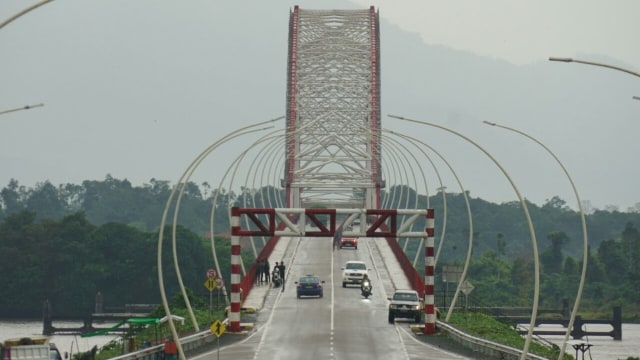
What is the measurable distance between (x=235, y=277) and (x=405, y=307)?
10416 mm

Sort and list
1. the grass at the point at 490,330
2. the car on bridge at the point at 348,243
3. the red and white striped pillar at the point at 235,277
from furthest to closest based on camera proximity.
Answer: the car on bridge at the point at 348,243 < the red and white striped pillar at the point at 235,277 < the grass at the point at 490,330

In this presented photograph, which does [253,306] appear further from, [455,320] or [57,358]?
[57,358]

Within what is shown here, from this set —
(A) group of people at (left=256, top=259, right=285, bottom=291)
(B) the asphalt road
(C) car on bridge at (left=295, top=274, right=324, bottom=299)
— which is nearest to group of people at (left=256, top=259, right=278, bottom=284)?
(A) group of people at (left=256, top=259, right=285, bottom=291)

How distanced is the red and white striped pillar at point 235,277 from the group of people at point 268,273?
23.1 m

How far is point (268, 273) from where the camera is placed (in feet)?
342

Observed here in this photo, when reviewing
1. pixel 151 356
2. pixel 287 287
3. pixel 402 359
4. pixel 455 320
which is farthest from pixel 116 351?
pixel 287 287

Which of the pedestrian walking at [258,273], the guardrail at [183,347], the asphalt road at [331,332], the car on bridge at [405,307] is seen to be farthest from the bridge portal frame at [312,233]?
the pedestrian walking at [258,273]

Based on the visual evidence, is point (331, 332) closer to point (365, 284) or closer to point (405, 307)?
point (405, 307)

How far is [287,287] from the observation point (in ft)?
338

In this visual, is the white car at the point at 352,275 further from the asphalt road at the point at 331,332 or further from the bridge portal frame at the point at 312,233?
the bridge portal frame at the point at 312,233

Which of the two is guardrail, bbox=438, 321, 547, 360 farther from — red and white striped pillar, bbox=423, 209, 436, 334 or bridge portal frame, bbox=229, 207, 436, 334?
bridge portal frame, bbox=229, 207, 436, 334

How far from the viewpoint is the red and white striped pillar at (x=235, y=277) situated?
75.4 metres

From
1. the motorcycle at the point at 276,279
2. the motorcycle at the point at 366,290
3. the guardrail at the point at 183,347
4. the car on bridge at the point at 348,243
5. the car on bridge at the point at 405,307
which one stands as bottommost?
the guardrail at the point at 183,347

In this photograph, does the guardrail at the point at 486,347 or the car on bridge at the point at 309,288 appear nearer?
the guardrail at the point at 486,347
